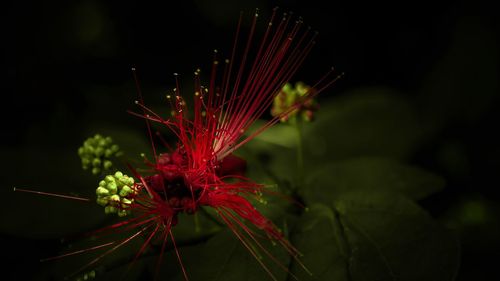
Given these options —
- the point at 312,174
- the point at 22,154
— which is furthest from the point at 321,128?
the point at 22,154

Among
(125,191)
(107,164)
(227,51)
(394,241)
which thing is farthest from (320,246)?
(227,51)

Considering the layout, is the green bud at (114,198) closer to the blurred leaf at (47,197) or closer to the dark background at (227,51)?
the blurred leaf at (47,197)

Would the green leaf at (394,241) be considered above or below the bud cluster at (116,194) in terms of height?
below

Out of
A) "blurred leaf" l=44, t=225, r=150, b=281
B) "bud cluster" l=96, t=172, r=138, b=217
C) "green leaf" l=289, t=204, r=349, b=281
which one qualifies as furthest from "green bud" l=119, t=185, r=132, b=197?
"green leaf" l=289, t=204, r=349, b=281

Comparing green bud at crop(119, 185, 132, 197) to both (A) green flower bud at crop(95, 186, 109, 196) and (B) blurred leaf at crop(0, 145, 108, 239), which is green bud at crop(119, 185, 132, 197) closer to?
(A) green flower bud at crop(95, 186, 109, 196)

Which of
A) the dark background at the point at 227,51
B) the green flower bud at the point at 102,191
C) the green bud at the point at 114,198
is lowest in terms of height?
the green bud at the point at 114,198

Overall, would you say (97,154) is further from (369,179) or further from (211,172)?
(369,179)

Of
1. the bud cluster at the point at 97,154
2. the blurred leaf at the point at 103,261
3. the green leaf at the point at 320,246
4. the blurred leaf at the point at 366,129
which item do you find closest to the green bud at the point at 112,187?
the blurred leaf at the point at 103,261
